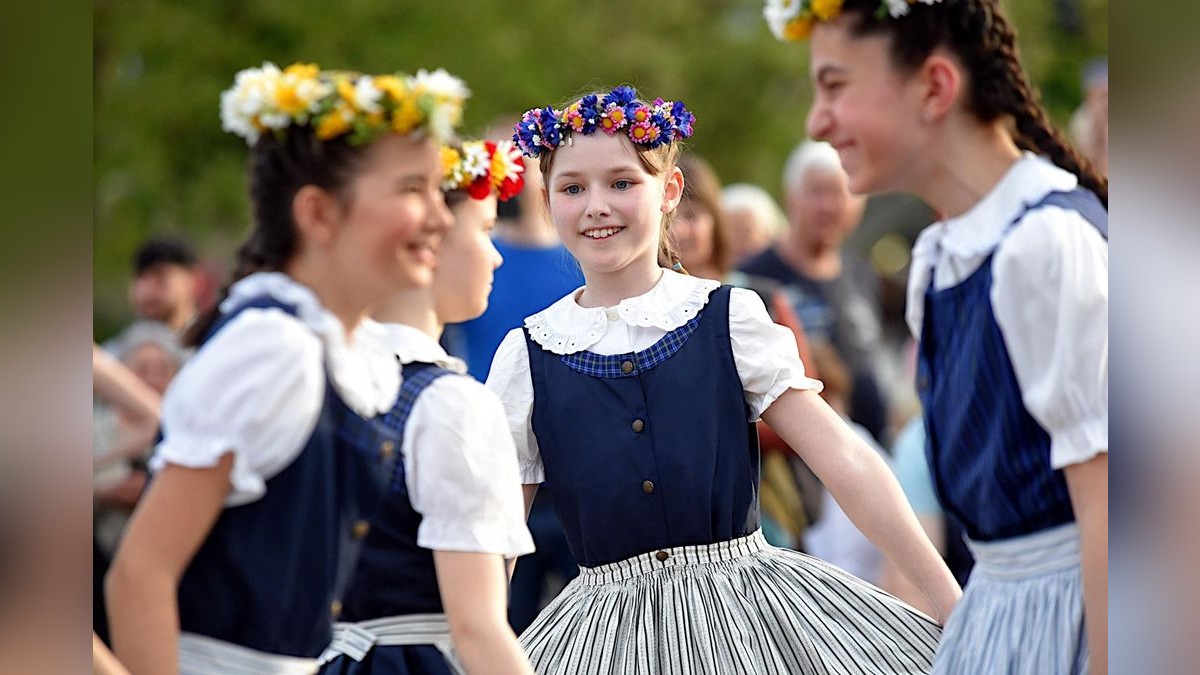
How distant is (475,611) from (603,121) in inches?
40.7

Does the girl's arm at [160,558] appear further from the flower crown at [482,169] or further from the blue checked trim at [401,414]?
the flower crown at [482,169]

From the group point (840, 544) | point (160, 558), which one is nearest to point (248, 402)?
point (160, 558)

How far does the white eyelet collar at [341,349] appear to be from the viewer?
2.49m

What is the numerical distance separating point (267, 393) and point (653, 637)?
987 millimetres

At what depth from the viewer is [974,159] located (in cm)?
281

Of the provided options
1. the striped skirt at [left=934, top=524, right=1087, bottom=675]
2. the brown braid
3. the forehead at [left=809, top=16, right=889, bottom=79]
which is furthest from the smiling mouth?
the striped skirt at [left=934, top=524, right=1087, bottom=675]

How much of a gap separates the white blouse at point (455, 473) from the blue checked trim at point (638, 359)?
56 cm

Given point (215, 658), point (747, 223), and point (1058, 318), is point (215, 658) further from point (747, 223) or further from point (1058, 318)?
point (747, 223)

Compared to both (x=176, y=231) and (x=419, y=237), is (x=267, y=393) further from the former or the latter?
(x=176, y=231)

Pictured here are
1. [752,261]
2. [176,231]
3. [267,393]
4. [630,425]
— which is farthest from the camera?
[752,261]

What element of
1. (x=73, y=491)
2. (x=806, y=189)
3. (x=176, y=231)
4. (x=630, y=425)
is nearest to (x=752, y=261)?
(x=806, y=189)

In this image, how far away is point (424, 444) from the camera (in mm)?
2551

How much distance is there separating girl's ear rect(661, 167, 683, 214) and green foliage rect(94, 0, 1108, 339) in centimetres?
94

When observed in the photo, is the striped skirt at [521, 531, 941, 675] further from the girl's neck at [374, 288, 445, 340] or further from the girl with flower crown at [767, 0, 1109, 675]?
the girl's neck at [374, 288, 445, 340]
